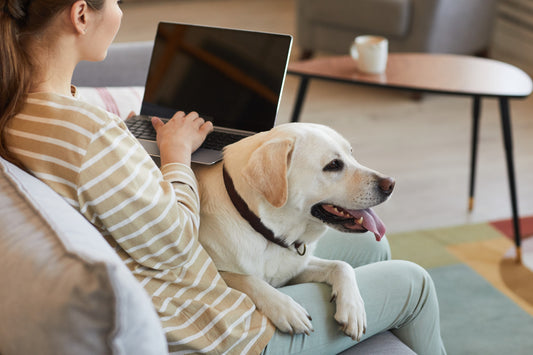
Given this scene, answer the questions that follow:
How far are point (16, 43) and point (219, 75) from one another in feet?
2.01

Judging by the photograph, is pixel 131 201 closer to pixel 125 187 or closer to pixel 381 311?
pixel 125 187

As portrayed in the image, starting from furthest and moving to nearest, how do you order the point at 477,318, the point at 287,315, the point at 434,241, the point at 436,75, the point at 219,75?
the point at 434,241, the point at 436,75, the point at 477,318, the point at 219,75, the point at 287,315

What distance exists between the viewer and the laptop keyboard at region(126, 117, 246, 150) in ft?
4.37

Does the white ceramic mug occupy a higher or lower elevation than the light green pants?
higher

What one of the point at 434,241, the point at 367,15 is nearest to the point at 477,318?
the point at 434,241

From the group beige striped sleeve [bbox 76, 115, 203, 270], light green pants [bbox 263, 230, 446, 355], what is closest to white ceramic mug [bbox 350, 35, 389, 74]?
light green pants [bbox 263, 230, 446, 355]

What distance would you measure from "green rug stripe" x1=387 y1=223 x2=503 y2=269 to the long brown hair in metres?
1.54

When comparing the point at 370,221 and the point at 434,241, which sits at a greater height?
the point at 370,221

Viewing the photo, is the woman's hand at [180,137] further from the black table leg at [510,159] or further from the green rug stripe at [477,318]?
the black table leg at [510,159]

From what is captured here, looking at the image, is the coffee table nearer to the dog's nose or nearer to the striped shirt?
the dog's nose

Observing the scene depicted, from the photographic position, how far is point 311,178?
1101 millimetres

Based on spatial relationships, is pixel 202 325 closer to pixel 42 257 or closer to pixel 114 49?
pixel 42 257

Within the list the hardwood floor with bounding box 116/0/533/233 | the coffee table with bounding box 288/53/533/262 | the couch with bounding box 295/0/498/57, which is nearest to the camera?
the coffee table with bounding box 288/53/533/262

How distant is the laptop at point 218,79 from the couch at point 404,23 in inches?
89.3
